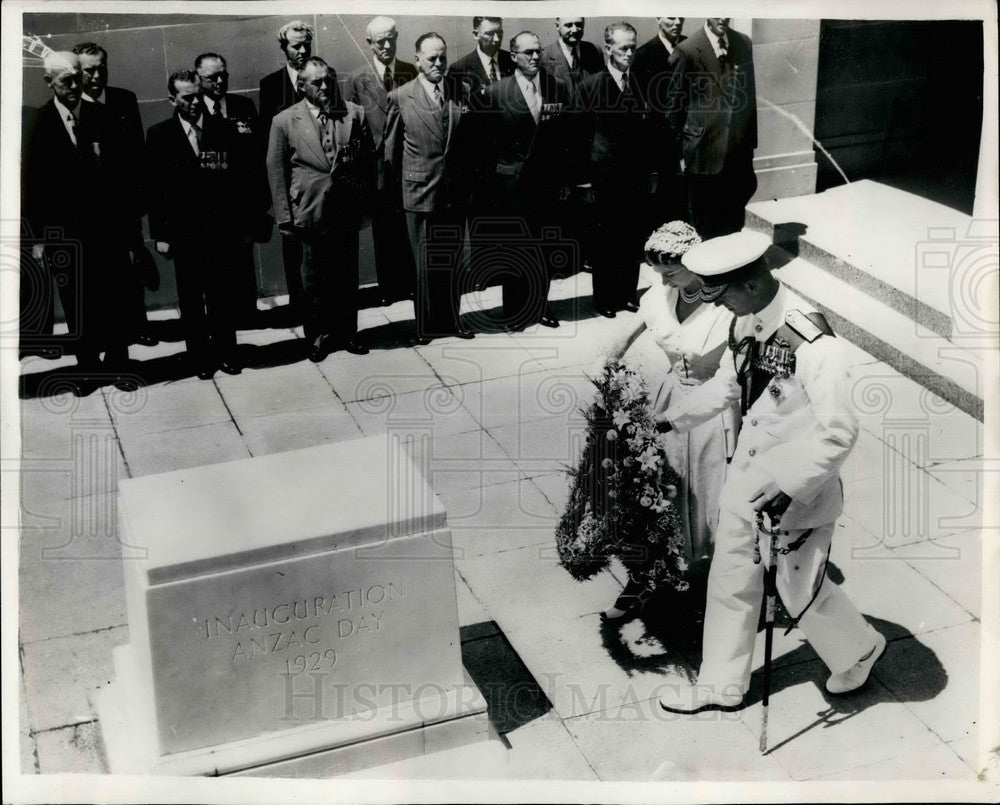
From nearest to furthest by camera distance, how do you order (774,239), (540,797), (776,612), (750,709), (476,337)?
(540,797) → (750,709) → (776,612) → (476,337) → (774,239)

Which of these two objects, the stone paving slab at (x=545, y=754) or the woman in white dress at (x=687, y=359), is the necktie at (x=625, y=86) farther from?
the stone paving slab at (x=545, y=754)

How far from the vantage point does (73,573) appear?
6504mm

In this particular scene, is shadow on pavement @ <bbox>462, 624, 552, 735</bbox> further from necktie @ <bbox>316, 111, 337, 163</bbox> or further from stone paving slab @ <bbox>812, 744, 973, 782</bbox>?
necktie @ <bbox>316, 111, 337, 163</bbox>

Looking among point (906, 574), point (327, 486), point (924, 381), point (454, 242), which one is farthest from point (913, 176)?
point (327, 486)

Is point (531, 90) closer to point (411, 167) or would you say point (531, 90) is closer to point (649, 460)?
point (411, 167)

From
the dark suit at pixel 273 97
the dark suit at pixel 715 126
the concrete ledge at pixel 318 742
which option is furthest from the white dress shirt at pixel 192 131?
the concrete ledge at pixel 318 742

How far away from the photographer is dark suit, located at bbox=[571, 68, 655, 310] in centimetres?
876

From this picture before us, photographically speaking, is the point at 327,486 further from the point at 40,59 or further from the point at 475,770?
the point at 40,59

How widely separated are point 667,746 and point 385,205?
4.50 metres

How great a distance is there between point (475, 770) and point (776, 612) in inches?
66.3

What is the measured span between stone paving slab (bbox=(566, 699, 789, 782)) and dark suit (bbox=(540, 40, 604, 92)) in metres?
4.44

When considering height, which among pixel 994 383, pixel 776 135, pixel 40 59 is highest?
pixel 40 59

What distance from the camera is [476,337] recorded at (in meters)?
8.77

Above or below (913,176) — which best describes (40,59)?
above
